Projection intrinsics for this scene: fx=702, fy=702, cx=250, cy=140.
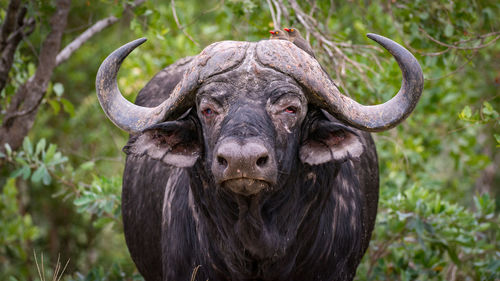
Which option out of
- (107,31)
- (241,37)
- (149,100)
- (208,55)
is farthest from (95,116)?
(208,55)

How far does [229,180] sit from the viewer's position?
3238mm

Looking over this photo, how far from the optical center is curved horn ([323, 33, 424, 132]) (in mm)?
3549

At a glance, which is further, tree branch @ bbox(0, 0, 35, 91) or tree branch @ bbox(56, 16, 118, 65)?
tree branch @ bbox(56, 16, 118, 65)

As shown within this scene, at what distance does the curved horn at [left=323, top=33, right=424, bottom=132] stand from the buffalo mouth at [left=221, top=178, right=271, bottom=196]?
24.9 inches

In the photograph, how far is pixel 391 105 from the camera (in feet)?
12.0

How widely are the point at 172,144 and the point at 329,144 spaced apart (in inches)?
A: 33.1

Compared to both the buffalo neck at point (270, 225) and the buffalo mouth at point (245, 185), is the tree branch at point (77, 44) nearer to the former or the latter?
the buffalo neck at point (270, 225)

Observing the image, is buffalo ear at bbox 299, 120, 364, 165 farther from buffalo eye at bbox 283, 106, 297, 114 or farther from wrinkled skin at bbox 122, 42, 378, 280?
buffalo eye at bbox 283, 106, 297, 114

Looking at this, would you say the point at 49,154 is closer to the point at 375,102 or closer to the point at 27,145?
the point at 27,145

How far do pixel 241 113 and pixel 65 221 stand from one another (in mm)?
6999

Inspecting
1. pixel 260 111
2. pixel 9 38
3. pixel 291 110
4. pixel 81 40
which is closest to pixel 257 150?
pixel 260 111

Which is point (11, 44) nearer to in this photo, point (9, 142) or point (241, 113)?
point (9, 142)

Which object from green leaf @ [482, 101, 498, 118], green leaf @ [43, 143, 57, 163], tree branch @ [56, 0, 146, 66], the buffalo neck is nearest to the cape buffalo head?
the buffalo neck

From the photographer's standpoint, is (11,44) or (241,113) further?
(11,44)
